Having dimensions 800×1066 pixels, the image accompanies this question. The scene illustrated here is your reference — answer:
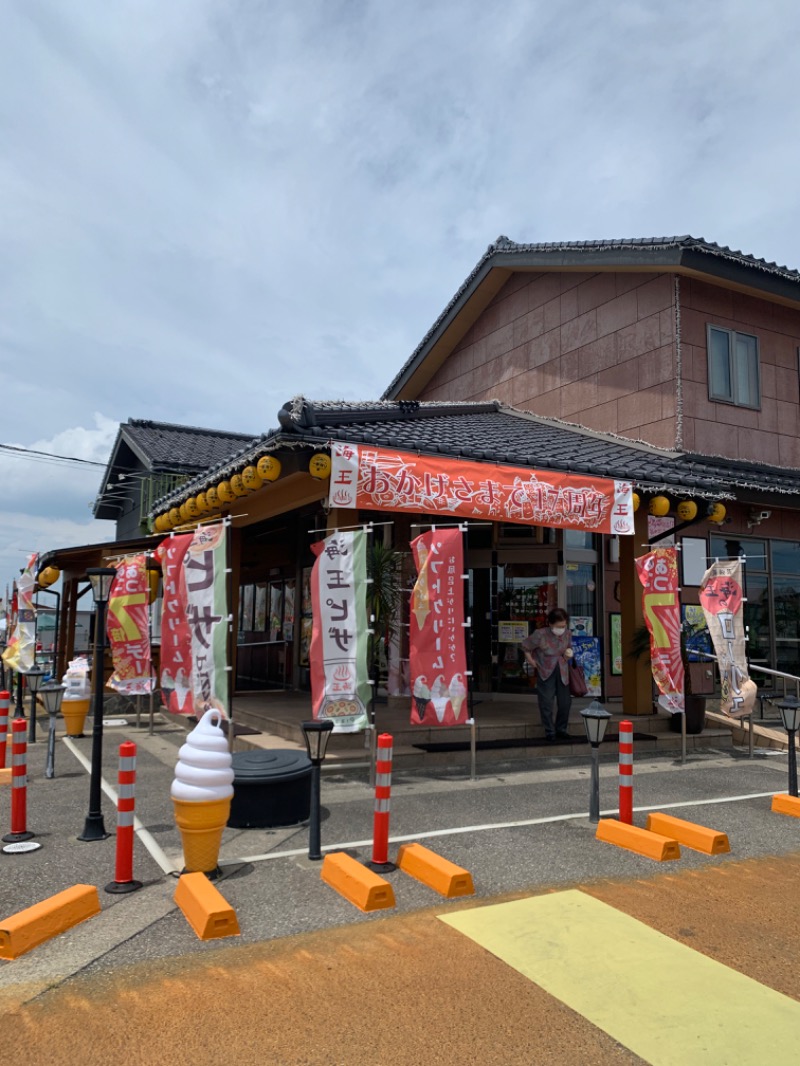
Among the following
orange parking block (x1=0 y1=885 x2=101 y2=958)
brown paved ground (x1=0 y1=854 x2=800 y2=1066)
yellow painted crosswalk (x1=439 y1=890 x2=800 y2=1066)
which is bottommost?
yellow painted crosswalk (x1=439 y1=890 x2=800 y2=1066)

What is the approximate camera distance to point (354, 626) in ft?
26.1

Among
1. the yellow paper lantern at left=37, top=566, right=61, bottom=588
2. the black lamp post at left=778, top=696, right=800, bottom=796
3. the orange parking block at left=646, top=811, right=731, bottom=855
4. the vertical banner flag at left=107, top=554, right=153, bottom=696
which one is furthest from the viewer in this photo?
the yellow paper lantern at left=37, top=566, right=61, bottom=588

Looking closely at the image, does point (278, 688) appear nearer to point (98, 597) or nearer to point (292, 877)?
point (98, 597)

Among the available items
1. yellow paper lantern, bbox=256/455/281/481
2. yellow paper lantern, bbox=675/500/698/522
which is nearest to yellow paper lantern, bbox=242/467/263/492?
yellow paper lantern, bbox=256/455/281/481

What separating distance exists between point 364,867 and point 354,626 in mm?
3106

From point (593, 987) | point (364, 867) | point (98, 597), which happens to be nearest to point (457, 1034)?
point (593, 987)

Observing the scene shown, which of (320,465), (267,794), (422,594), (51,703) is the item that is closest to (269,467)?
(320,465)

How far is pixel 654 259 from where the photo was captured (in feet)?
44.5

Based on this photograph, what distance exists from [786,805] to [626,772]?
7.10 feet

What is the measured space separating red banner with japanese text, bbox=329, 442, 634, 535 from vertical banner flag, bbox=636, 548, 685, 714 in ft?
2.02

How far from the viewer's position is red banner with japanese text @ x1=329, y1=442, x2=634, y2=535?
842 cm

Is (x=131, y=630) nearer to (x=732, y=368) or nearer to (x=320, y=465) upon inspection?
(x=320, y=465)

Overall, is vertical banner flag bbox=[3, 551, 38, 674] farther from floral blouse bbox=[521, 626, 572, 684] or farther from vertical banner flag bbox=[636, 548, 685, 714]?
vertical banner flag bbox=[636, 548, 685, 714]

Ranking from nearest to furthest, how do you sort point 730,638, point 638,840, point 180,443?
1. point 638,840
2. point 730,638
3. point 180,443
